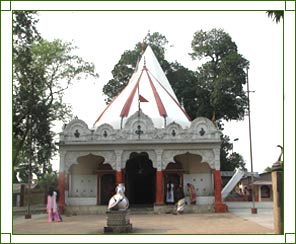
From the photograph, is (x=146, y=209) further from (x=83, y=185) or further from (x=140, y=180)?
(x=83, y=185)

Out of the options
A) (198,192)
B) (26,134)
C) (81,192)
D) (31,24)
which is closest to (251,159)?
(198,192)

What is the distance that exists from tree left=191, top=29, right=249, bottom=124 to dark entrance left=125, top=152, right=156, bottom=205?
32.0 feet

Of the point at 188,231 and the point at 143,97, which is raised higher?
the point at 143,97

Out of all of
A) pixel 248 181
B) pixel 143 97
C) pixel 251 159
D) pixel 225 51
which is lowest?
pixel 248 181

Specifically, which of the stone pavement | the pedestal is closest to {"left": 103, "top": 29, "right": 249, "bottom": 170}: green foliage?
the stone pavement

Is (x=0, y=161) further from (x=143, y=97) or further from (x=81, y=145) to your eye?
(x=143, y=97)

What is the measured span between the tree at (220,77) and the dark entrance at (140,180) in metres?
9.75

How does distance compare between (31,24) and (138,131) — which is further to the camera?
(138,131)

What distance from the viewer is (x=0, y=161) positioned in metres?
6.97

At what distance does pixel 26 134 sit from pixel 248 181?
19930 mm

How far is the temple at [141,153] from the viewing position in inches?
807

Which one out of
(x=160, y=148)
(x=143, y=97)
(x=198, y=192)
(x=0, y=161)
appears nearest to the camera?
(x=0, y=161)

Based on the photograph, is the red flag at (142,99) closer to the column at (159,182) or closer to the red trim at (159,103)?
the red trim at (159,103)

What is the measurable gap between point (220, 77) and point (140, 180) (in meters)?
11.6
